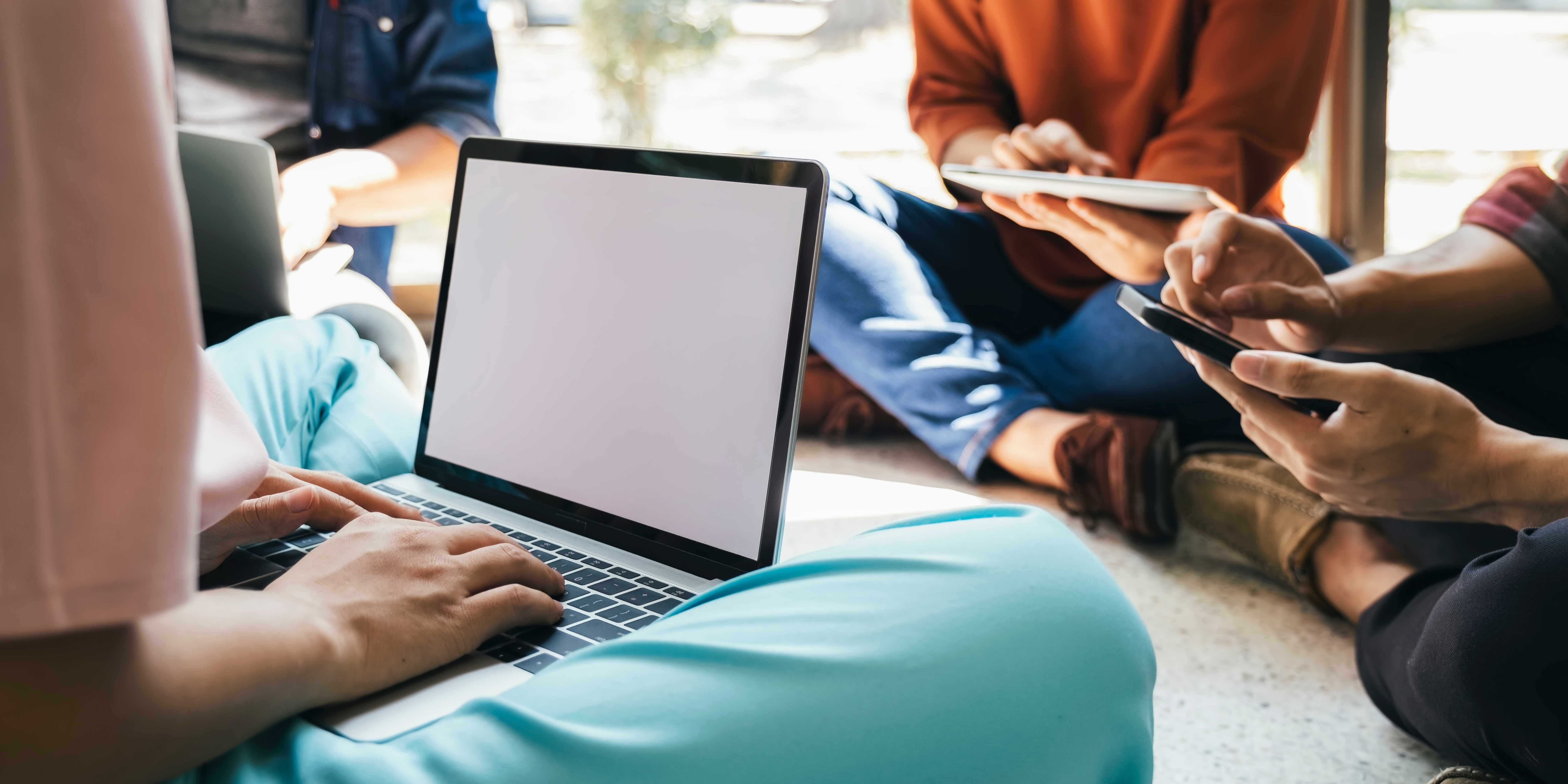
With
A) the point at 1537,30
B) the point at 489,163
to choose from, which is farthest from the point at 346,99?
the point at 1537,30

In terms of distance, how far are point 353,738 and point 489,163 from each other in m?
0.51

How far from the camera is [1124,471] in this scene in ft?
4.31

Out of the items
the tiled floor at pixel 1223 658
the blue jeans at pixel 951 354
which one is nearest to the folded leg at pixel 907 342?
the blue jeans at pixel 951 354

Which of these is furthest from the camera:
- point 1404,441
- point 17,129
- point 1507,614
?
point 1404,441

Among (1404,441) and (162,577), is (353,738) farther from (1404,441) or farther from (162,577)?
(1404,441)

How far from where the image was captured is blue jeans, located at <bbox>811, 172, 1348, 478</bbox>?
1.43 m

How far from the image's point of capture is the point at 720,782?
0.40 meters

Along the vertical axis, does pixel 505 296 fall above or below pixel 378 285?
above

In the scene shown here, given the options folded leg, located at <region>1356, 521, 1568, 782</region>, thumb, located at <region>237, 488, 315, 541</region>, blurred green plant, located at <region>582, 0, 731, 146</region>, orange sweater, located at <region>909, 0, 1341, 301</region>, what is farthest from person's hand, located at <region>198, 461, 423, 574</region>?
blurred green plant, located at <region>582, 0, 731, 146</region>

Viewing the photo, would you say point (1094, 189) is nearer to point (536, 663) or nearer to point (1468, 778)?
point (1468, 778)

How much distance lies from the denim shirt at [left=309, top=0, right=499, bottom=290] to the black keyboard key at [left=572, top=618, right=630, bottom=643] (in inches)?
45.9

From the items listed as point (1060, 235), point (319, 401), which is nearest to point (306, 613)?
point (319, 401)

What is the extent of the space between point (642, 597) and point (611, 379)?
17 cm

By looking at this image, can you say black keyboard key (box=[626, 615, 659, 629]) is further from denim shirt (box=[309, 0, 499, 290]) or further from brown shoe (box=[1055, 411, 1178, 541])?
denim shirt (box=[309, 0, 499, 290])
